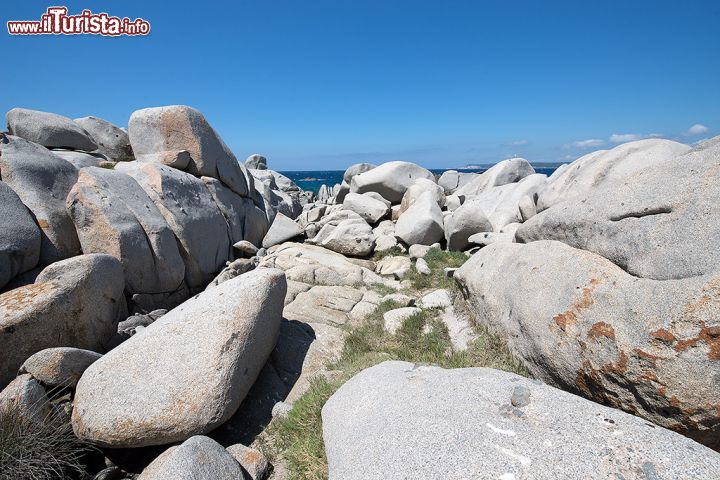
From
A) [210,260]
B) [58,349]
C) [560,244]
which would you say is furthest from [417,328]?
[210,260]

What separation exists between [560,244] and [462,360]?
2202 mm

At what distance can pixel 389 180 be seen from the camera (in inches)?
750

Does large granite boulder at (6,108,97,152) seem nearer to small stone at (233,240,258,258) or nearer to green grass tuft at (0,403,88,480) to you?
small stone at (233,240,258,258)

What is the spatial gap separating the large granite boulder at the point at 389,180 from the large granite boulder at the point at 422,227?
5074 mm

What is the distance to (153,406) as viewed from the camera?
4.83 meters

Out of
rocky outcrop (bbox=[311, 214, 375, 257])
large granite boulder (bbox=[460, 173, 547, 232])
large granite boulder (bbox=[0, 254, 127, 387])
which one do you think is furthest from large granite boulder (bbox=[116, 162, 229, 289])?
large granite boulder (bbox=[460, 173, 547, 232])

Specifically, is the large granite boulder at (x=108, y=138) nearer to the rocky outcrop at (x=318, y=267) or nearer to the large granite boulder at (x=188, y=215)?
the large granite boulder at (x=188, y=215)

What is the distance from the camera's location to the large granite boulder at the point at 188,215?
10.1 m

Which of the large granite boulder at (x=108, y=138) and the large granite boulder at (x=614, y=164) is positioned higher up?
the large granite boulder at (x=108, y=138)

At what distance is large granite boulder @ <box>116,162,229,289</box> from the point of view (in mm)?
10102

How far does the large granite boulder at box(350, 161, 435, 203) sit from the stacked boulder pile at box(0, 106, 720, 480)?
27.7ft

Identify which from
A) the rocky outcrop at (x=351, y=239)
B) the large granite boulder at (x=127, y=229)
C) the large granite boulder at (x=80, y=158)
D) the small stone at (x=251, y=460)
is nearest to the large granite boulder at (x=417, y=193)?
the rocky outcrop at (x=351, y=239)

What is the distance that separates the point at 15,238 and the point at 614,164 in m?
11.3

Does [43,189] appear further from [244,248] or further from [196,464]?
[196,464]
